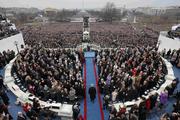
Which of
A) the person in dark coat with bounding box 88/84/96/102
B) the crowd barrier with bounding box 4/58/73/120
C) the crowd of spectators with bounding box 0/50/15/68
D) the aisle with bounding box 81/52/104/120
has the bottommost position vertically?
the aisle with bounding box 81/52/104/120

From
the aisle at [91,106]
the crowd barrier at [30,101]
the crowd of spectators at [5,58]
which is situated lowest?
the aisle at [91,106]

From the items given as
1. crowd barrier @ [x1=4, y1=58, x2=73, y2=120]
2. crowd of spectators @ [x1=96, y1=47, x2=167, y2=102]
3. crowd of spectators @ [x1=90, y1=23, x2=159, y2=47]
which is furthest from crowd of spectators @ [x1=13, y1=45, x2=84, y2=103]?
crowd of spectators @ [x1=90, y1=23, x2=159, y2=47]

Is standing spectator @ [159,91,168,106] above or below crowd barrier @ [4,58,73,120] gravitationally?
above

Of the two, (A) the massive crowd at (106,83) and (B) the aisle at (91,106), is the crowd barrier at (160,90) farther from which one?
(B) the aisle at (91,106)

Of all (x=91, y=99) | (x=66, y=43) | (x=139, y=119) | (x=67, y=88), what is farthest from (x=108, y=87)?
(x=66, y=43)

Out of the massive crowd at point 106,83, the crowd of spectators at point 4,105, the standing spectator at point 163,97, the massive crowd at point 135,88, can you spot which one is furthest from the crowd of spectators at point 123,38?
the crowd of spectators at point 4,105

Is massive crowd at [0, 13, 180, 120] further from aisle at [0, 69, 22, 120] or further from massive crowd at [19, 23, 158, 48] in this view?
massive crowd at [19, 23, 158, 48]

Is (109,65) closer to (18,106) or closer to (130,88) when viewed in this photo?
(130,88)

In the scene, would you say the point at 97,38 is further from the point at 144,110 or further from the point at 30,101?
the point at 144,110

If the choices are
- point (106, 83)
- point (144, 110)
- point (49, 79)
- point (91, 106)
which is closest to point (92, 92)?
point (91, 106)

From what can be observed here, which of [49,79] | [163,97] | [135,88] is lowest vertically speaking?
[163,97]

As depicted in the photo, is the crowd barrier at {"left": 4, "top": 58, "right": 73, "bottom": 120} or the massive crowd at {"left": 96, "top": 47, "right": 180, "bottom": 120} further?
the crowd barrier at {"left": 4, "top": 58, "right": 73, "bottom": 120}
